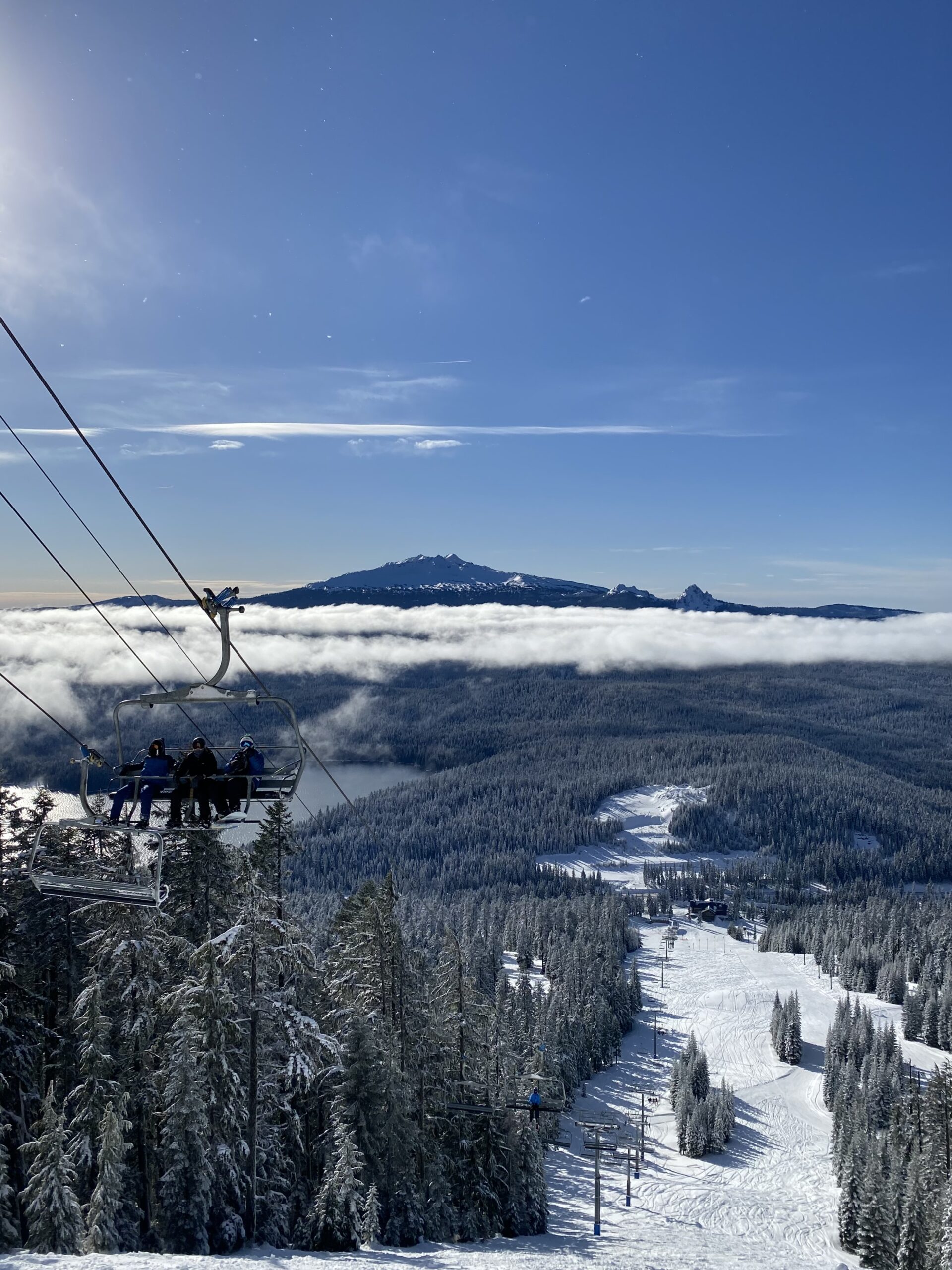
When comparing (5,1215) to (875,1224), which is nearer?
(5,1215)

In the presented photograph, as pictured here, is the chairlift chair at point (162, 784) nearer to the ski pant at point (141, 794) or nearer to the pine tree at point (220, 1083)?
the ski pant at point (141, 794)

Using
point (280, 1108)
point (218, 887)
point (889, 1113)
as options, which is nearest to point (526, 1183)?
point (280, 1108)

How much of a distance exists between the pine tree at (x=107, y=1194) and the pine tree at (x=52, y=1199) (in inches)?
13.8

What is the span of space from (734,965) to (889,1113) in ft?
186

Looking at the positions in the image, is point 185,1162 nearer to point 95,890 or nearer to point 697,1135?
point 95,890

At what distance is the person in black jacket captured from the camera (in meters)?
13.6

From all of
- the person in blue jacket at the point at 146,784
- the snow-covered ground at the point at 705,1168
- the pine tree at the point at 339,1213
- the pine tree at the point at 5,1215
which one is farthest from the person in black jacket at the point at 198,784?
the pine tree at the point at 339,1213

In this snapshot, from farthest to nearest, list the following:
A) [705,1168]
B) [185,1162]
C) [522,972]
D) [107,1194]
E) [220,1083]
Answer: [522,972]
[705,1168]
[220,1083]
[185,1162]
[107,1194]

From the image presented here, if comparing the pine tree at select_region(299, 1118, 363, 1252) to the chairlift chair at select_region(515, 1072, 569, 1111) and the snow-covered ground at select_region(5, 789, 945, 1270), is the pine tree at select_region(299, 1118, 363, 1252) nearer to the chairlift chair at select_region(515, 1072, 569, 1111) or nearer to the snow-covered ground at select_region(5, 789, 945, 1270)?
the snow-covered ground at select_region(5, 789, 945, 1270)

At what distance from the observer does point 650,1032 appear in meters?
95.0

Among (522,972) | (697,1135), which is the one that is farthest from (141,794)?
(522,972)

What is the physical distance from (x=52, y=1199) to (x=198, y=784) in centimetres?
1146

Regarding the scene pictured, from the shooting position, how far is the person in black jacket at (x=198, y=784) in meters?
13.6

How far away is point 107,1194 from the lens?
60.9 feet
